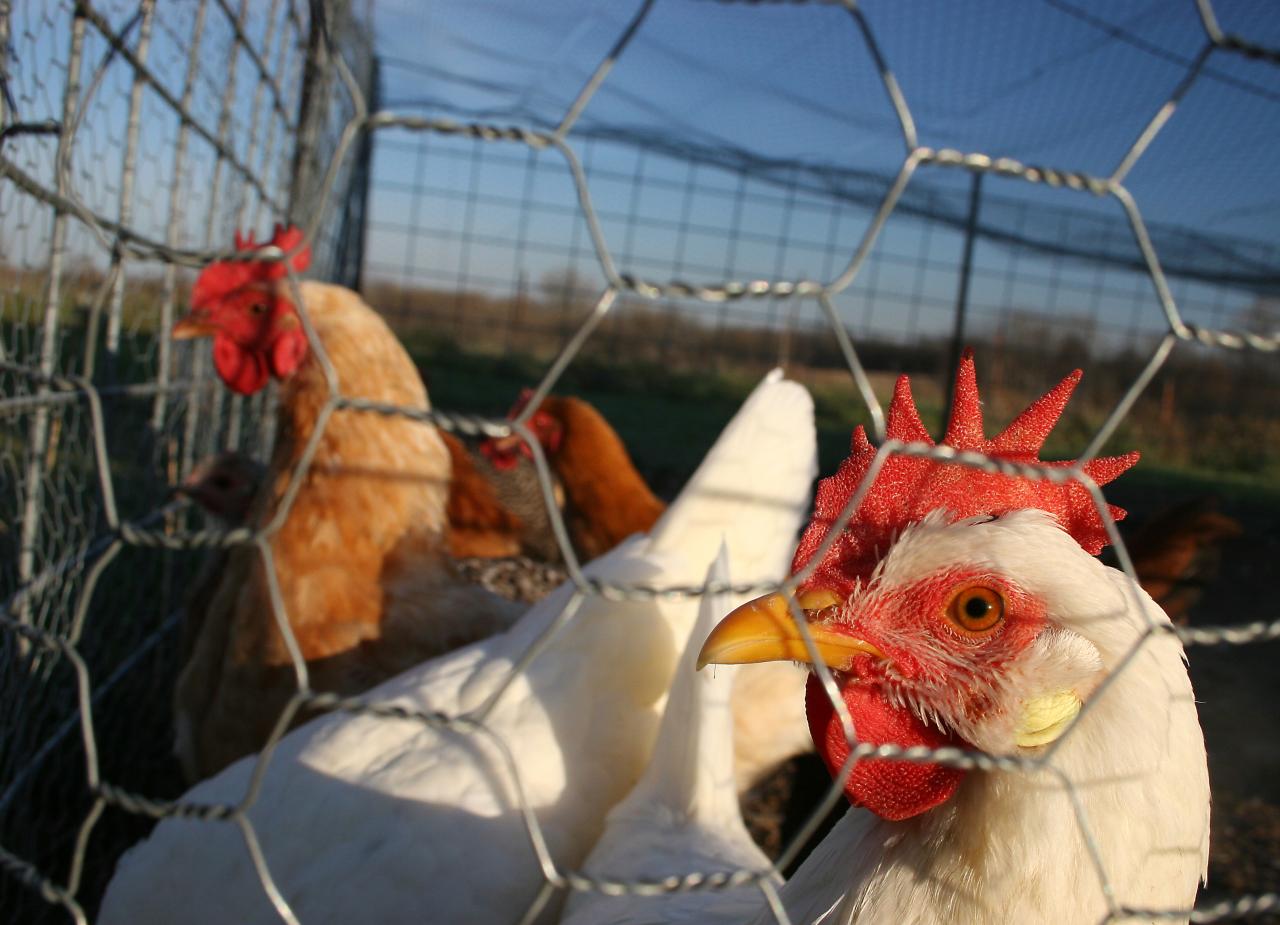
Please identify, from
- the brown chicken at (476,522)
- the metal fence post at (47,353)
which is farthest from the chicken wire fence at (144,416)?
the brown chicken at (476,522)

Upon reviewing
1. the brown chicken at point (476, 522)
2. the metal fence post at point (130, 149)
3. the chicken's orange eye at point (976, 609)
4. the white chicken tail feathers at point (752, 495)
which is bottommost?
the brown chicken at point (476, 522)

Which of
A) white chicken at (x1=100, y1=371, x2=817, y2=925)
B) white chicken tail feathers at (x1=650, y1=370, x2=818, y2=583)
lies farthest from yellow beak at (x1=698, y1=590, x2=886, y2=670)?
white chicken tail feathers at (x1=650, y1=370, x2=818, y2=583)

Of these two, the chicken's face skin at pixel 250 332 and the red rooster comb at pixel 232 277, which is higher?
the red rooster comb at pixel 232 277

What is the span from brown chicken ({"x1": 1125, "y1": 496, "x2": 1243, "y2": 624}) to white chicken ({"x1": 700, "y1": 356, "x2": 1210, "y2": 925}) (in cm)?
189

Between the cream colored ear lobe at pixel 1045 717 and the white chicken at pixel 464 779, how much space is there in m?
0.49

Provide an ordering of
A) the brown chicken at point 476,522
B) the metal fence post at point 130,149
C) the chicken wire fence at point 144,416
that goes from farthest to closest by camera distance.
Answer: the brown chicken at point 476,522
the metal fence post at point 130,149
the chicken wire fence at point 144,416

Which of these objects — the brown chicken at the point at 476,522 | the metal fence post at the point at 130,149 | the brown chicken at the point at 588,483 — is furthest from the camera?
the brown chicken at the point at 588,483

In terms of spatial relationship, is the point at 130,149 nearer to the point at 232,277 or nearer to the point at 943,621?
the point at 232,277

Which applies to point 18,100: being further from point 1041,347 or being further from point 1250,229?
point 1041,347

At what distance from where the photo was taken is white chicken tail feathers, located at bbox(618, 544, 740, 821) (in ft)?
3.81

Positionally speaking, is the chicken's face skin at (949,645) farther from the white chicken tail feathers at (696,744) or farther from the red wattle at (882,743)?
the white chicken tail feathers at (696,744)

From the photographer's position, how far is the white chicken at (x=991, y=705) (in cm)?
64

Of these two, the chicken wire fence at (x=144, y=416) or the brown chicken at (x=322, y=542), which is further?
the brown chicken at (x=322, y=542)

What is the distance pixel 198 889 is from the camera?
3.55 ft
